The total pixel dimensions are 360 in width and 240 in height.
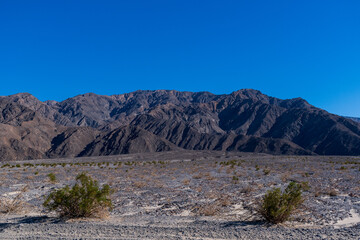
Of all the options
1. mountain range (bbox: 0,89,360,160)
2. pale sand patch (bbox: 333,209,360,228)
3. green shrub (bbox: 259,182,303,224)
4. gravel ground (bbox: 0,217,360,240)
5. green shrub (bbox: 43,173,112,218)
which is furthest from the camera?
mountain range (bbox: 0,89,360,160)

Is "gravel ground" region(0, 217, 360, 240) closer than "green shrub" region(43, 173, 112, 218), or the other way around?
"gravel ground" region(0, 217, 360, 240)

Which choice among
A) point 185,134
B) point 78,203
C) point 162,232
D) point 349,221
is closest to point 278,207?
point 349,221

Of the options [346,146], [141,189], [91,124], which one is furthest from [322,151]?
[91,124]

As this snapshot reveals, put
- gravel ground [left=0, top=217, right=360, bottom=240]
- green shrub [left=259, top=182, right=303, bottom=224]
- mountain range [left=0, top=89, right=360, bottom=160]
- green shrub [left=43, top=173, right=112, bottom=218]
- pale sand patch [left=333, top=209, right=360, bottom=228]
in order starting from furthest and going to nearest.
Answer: mountain range [left=0, top=89, right=360, bottom=160] → pale sand patch [left=333, top=209, right=360, bottom=228] → green shrub [left=43, top=173, right=112, bottom=218] → green shrub [left=259, top=182, right=303, bottom=224] → gravel ground [left=0, top=217, right=360, bottom=240]

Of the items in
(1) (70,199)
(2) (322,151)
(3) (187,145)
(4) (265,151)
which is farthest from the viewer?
(3) (187,145)

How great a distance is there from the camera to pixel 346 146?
100000 millimetres

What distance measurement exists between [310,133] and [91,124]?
140997 mm

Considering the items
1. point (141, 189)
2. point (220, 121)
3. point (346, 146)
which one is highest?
point (220, 121)

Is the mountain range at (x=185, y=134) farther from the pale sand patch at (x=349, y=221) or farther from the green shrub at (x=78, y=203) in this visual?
the pale sand patch at (x=349, y=221)

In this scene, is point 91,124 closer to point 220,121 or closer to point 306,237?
point 220,121

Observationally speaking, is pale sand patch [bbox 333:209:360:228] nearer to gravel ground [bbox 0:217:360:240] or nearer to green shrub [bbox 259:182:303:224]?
gravel ground [bbox 0:217:360:240]

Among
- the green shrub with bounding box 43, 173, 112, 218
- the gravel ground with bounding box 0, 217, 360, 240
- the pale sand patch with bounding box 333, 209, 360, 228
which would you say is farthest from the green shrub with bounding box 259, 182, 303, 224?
the green shrub with bounding box 43, 173, 112, 218

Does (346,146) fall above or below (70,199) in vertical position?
above

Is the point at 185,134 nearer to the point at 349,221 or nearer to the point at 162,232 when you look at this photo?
the point at 349,221
